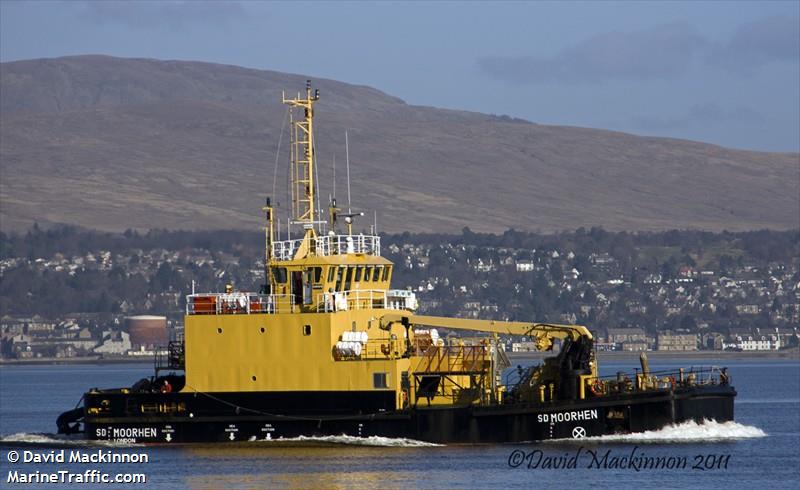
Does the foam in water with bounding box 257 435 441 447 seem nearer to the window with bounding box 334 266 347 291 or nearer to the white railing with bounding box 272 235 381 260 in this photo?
the window with bounding box 334 266 347 291

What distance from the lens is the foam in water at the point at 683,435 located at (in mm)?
38694

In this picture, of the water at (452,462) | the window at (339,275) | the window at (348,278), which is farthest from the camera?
the window at (348,278)

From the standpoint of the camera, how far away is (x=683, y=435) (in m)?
39.2

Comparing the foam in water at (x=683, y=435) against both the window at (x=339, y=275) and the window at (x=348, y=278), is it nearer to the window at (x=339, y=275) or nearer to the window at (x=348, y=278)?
the window at (x=348, y=278)

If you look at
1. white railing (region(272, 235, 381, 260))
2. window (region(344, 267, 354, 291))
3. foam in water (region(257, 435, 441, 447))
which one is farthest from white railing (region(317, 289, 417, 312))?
foam in water (region(257, 435, 441, 447))

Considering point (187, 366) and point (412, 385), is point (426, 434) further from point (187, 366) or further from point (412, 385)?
point (187, 366)

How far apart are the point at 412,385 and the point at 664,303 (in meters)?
162

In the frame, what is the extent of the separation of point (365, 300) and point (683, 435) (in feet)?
27.4

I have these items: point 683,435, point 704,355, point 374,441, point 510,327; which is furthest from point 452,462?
point 704,355

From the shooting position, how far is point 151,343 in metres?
156

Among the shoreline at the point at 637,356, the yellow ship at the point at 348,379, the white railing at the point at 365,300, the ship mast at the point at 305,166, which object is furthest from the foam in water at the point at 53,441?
the shoreline at the point at 637,356

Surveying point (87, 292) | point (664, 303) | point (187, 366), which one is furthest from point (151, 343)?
point (187, 366)

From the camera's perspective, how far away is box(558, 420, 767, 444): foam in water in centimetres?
3869

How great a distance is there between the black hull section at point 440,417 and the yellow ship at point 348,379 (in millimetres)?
24
